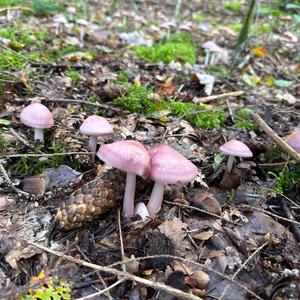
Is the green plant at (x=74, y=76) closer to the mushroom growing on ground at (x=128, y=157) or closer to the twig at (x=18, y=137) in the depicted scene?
the twig at (x=18, y=137)

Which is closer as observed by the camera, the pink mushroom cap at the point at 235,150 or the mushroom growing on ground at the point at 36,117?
the pink mushroom cap at the point at 235,150

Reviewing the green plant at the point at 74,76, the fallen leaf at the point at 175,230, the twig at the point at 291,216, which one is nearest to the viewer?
the fallen leaf at the point at 175,230

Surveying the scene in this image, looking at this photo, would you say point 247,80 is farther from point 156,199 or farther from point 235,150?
point 156,199

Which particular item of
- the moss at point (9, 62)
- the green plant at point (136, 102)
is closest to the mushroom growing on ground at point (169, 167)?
the green plant at point (136, 102)

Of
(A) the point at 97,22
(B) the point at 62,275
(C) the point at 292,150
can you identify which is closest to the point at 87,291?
(B) the point at 62,275

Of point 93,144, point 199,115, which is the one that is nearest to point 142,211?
point 93,144

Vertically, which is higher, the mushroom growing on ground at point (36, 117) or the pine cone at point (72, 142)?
the mushroom growing on ground at point (36, 117)

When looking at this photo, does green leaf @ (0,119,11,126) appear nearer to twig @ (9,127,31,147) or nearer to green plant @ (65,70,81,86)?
twig @ (9,127,31,147)
